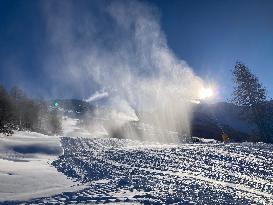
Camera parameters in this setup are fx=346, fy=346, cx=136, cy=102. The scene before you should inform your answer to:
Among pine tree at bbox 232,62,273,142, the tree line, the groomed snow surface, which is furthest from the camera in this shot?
the tree line

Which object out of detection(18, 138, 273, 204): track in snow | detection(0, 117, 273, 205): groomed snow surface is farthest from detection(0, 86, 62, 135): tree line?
detection(0, 117, 273, 205): groomed snow surface

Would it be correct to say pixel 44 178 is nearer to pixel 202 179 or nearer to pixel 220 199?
pixel 202 179

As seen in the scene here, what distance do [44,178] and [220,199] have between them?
18.4 ft

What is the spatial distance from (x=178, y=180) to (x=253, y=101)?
3012 cm

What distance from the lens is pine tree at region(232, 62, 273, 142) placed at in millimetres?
37000

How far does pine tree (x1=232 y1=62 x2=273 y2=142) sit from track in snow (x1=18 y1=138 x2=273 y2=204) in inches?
865

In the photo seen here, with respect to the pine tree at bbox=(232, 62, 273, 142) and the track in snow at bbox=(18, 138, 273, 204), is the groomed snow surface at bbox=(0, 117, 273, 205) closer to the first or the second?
the track in snow at bbox=(18, 138, 273, 204)

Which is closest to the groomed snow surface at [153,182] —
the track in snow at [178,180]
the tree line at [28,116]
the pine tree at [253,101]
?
the track in snow at [178,180]

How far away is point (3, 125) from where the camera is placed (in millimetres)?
32656


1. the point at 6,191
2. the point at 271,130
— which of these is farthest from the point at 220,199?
the point at 271,130

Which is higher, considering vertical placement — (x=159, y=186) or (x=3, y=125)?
(x=3, y=125)

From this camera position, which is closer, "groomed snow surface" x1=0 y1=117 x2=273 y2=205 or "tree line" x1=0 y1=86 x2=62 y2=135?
"groomed snow surface" x1=0 y1=117 x2=273 y2=205

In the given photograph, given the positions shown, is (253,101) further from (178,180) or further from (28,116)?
(28,116)

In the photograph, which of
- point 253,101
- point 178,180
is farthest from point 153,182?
point 253,101
